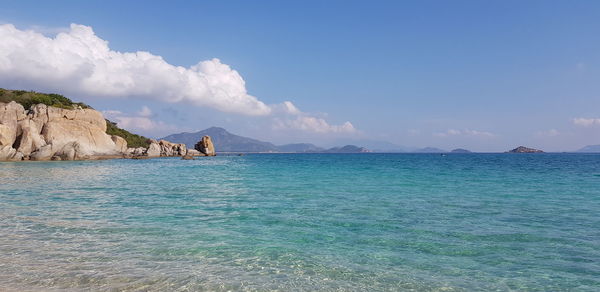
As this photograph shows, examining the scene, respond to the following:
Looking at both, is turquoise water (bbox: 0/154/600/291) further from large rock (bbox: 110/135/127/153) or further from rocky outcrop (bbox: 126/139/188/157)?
rocky outcrop (bbox: 126/139/188/157)

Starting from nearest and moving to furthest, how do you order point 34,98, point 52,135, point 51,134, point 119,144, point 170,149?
point 51,134
point 52,135
point 34,98
point 119,144
point 170,149

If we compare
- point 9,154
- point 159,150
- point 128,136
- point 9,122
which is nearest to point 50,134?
point 9,122

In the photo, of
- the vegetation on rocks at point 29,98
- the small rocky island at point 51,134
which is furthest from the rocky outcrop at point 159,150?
the vegetation on rocks at point 29,98

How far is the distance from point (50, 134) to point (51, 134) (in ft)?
0.59

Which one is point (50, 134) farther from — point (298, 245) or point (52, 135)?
point (298, 245)

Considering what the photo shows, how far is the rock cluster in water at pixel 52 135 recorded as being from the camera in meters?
71.8

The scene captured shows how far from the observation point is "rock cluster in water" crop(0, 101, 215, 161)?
7181 centimetres

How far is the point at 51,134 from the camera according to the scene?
3083 inches

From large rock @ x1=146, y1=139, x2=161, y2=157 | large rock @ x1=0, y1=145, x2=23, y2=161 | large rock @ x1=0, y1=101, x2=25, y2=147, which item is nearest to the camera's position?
large rock @ x1=0, y1=145, x2=23, y2=161

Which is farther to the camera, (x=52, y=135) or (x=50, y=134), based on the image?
(x=52, y=135)

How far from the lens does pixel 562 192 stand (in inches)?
1043

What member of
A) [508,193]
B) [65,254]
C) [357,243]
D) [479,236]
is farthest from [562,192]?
[65,254]

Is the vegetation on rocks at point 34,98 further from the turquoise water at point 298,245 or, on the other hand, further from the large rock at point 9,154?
the turquoise water at point 298,245

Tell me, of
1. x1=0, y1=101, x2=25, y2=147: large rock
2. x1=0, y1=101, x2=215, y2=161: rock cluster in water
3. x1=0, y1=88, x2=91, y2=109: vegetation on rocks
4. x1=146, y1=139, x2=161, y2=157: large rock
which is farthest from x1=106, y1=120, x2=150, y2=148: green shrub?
x1=0, y1=101, x2=25, y2=147: large rock
